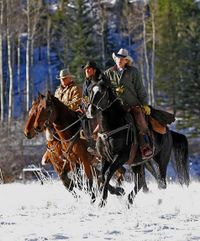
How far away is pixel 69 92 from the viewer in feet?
35.3

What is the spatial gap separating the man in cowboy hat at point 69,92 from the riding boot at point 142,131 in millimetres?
1752

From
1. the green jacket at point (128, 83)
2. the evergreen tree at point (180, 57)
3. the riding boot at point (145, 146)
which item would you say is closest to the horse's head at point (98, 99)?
the green jacket at point (128, 83)

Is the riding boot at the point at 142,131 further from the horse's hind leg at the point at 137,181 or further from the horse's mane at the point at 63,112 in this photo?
the horse's mane at the point at 63,112

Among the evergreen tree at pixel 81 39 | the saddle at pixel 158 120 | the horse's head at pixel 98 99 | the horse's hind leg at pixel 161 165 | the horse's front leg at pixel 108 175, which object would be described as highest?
the evergreen tree at pixel 81 39

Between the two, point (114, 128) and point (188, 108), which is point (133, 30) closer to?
point (188, 108)

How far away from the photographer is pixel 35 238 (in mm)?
5680

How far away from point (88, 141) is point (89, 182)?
72 centimetres

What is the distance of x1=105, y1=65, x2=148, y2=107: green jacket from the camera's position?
900 centimetres

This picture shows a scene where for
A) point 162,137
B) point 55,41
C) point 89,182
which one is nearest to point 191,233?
point 89,182

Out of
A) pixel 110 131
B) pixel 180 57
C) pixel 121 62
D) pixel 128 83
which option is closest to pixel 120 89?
pixel 128 83

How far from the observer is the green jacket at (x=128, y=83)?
9.00 m

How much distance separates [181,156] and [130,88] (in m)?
3.09

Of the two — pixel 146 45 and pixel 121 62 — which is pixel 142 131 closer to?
pixel 121 62

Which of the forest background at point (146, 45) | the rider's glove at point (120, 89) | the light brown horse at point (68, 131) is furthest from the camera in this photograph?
the forest background at point (146, 45)
